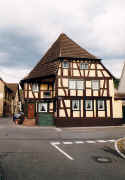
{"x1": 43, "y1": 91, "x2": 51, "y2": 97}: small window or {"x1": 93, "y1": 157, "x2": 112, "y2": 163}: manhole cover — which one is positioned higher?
{"x1": 43, "y1": 91, "x2": 51, "y2": 97}: small window

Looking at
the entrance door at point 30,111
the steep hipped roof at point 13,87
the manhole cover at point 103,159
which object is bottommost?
the manhole cover at point 103,159

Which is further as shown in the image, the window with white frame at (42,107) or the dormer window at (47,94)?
the dormer window at (47,94)

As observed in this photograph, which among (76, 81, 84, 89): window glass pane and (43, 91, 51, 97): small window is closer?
(76, 81, 84, 89): window glass pane

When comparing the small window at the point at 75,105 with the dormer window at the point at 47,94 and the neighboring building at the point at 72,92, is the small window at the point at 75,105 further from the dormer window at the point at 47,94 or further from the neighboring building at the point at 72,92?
the dormer window at the point at 47,94

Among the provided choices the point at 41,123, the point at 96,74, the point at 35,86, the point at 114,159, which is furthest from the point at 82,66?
the point at 114,159

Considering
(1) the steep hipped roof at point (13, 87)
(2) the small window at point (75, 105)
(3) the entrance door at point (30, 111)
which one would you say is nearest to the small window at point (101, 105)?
(2) the small window at point (75, 105)

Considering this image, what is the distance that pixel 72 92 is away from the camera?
2266 centimetres

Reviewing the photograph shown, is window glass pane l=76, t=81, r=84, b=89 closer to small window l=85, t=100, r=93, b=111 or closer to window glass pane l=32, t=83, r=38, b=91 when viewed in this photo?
small window l=85, t=100, r=93, b=111

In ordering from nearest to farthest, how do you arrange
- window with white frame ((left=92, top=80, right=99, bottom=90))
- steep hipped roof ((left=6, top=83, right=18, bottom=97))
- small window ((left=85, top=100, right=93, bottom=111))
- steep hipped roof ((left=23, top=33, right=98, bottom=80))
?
small window ((left=85, top=100, right=93, bottom=111))
window with white frame ((left=92, top=80, right=99, bottom=90))
steep hipped roof ((left=23, top=33, right=98, bottom=80))
steep hipped roof ((left=6, top=83, right=18, bottom=97))

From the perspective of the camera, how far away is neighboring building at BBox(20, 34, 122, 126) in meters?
22.2

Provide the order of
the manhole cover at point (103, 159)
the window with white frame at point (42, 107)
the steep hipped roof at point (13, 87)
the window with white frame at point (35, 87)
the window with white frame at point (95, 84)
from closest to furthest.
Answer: the manhole cover at point (103, 159) → the window with white frame at point (95, 84) → the window with white frame at point (42, 107) → the window with white frame at point (35, 87) → the steep hipped roof at point (13, 87)

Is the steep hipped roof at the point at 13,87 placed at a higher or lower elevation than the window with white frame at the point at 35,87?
higher

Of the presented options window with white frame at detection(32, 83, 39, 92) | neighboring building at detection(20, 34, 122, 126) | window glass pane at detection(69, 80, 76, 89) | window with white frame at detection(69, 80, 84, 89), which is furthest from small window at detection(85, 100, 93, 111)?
window with white frame at detection(32, 83, 39, 92)

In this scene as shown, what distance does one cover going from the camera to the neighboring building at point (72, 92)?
22234mm
